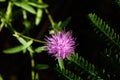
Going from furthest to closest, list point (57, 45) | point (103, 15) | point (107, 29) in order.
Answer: point (103, 15), point (57, 45), point (107, 29)

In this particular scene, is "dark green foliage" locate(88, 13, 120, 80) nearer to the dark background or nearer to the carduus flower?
the carduus flower

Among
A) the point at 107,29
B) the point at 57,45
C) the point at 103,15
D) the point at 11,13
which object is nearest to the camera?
the point at 107,29

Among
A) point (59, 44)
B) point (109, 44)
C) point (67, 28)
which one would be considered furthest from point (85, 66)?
point (67, 28)

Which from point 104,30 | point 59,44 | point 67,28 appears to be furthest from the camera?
point 67,28

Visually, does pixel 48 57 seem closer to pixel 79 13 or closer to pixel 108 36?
pixel 79 13

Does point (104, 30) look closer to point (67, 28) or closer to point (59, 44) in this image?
point (59, 44)

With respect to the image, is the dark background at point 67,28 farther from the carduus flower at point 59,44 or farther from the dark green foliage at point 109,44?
the dark green foliage at point 109,44

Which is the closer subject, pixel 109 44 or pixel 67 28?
pixel 109 44

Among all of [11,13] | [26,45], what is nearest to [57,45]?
[26,45]

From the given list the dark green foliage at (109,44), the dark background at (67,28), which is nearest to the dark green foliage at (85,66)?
the dark green foliage at (109,44)
